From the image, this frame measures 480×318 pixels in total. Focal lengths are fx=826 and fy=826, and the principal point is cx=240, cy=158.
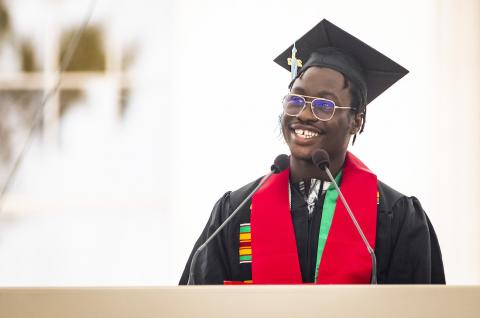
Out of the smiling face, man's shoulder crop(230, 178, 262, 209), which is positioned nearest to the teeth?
the smiling face

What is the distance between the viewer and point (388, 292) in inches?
47.8

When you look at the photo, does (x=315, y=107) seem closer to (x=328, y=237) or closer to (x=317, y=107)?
(x=317, y=107)

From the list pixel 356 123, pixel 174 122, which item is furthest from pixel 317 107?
pixel 174 122

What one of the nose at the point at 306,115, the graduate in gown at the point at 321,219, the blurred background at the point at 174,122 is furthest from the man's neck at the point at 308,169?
the blurred background at the point at 174,122

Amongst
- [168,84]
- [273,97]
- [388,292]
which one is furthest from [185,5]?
[388,292]

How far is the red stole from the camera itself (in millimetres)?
1913

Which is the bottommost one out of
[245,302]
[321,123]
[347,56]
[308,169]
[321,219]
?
[245,302]

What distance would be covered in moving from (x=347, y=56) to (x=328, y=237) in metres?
0.50

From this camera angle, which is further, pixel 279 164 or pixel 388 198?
pixel 388 198

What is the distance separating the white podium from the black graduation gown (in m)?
0.73

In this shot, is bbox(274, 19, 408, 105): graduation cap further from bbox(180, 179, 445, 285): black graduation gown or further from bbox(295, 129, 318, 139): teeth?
bbox(180, 179, 445, 285): black graduation gown

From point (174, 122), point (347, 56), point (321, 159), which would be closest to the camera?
point (321, 159)

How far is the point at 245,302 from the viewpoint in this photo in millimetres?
1208

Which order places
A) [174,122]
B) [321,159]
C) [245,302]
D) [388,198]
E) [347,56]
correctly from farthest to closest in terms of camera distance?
[174,122], [347,56], [388,198], [321,159], [245,302]
